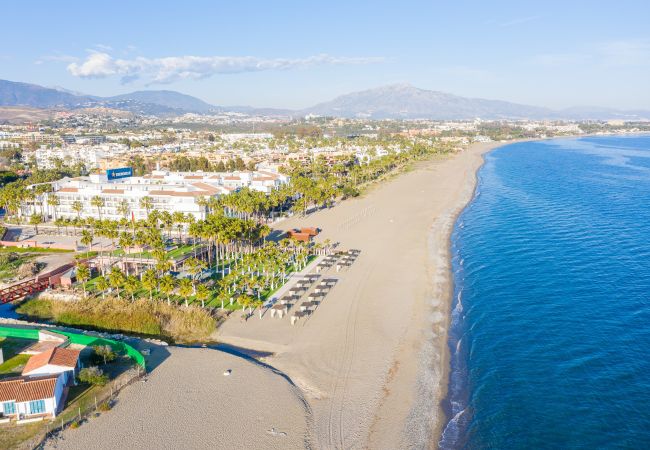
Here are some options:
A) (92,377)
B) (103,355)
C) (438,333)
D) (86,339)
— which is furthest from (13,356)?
(438,333)

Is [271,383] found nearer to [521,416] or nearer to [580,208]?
[521,416]

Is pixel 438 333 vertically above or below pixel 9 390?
below

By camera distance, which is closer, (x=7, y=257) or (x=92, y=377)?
(x=92, y=377)

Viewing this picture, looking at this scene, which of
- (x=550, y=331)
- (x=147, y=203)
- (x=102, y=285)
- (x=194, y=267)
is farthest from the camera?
(x=147, y=203)

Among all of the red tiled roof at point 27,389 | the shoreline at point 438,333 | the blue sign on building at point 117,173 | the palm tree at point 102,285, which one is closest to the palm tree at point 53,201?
the blue sign on building at point 117,173

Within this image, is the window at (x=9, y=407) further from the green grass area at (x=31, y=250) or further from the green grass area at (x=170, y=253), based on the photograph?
the green grass area at (x=31, y=250)

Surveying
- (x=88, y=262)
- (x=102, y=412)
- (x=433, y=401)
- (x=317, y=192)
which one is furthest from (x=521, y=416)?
(x=317, y=192)

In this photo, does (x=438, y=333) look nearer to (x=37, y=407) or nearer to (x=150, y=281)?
(x=150, y=281)

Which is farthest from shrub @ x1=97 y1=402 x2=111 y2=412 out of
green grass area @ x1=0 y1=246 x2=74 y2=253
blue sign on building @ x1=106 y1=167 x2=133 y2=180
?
blue sign on building @ x1=106 y1=167 x2=133 y2=180
